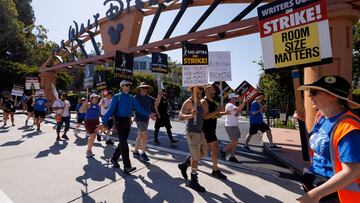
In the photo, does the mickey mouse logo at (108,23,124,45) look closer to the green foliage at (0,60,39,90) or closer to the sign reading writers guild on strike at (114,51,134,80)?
the sign reading writers guild on strike at (114,51,134,80)

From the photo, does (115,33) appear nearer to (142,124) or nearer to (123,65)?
(123,65)

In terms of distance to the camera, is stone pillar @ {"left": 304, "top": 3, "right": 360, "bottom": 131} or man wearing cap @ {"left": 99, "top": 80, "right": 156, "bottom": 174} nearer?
man wearing cap @ {"left": 99, "top": 80, "right": 156, "bottom": 174}

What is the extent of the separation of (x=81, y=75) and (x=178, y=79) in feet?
63.4

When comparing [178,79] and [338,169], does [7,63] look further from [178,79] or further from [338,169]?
[338,169]

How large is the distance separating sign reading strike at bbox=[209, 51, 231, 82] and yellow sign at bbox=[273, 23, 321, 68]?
361 centimetres

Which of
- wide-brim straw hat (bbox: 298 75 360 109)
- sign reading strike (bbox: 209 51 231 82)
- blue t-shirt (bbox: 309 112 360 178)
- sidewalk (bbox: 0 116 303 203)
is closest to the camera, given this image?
blue t-shirt (bbox: 309 112 360 178)

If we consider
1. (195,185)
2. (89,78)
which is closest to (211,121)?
(195,185)

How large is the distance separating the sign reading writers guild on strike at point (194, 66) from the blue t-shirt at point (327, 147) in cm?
329

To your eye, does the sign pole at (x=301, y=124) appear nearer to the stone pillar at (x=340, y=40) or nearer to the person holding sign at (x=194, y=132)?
the person holding sign at (x=194, y=132)

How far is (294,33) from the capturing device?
13.3 ft

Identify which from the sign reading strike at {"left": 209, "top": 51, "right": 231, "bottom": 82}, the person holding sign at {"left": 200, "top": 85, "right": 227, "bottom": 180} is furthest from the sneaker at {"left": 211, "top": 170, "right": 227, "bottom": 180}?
the sign reading strike at {"left": 209, "top": 51, "right": 231, "bottom": 82}

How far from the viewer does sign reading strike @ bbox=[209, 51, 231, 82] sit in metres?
7.83

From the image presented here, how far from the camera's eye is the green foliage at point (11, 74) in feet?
96.8

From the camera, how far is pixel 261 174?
589 cm
